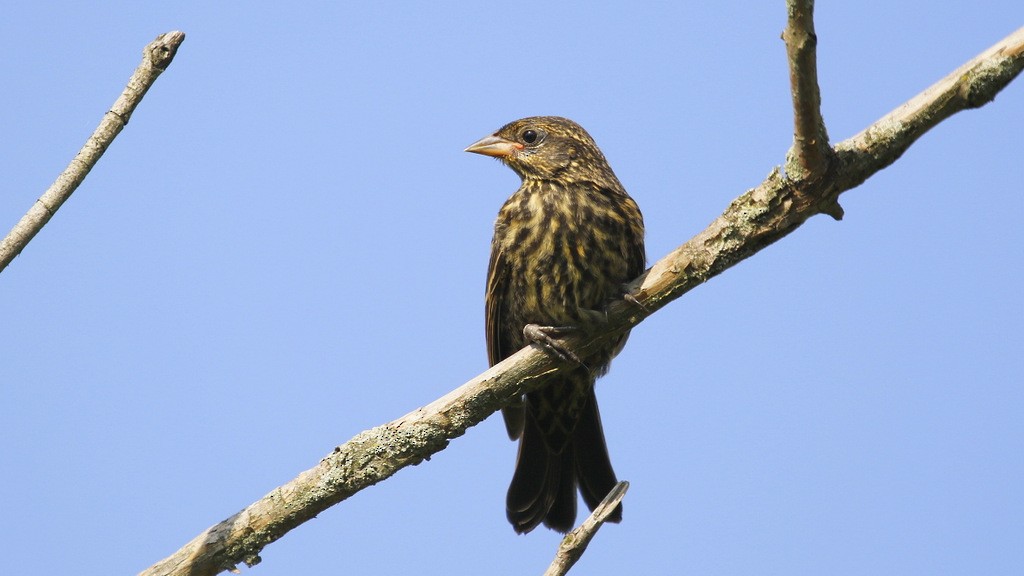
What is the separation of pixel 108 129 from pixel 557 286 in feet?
5.91

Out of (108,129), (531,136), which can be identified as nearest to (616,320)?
(531,136)

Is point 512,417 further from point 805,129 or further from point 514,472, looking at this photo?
point 805,129

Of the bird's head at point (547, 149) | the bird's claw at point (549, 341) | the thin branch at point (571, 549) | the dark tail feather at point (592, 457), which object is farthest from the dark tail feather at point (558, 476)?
the thin branch at point (571, 549)

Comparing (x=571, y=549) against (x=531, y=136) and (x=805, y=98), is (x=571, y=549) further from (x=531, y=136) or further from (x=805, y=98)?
(x=531, y=136)

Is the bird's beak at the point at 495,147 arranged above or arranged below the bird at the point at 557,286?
above

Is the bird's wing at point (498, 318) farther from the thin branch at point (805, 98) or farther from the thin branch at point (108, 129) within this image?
the thin branch at point (108, 129)

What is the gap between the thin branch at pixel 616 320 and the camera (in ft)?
10.3

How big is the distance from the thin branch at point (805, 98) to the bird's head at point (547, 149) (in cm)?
137

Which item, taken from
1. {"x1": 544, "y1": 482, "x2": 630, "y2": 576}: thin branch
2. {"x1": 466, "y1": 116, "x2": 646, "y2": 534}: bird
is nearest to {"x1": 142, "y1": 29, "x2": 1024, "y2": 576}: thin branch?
{"x1": 466, "y1": 116, "x2": 646, "y2": 534}: bird

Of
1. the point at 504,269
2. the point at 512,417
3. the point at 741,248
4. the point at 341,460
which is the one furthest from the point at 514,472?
the point at 741,248

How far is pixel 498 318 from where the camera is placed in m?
4.42

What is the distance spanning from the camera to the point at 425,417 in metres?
3.60

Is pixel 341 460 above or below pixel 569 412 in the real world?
below

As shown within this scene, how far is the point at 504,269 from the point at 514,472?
95 centimetres
